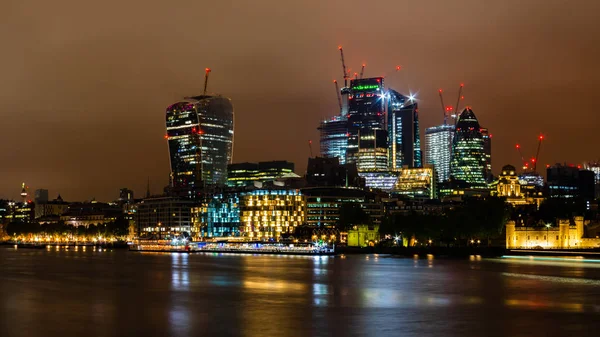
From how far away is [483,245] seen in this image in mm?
151750

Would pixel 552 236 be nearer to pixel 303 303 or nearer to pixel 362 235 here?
pixel 362 235

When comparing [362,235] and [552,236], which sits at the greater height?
[552,236]

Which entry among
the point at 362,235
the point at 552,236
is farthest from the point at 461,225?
the point at 362,235

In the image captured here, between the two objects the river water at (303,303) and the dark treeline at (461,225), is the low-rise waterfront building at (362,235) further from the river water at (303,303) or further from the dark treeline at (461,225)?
the river water at (303,303)

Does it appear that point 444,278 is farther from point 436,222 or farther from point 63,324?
point 436,222

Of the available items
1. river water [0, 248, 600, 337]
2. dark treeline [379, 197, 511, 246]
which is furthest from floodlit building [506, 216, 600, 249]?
river water [0, 248, 600, 337]

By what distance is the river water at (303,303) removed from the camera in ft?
154

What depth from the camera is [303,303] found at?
2352 inches

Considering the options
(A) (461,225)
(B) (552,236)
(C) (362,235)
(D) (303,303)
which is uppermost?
(A) (461,225)

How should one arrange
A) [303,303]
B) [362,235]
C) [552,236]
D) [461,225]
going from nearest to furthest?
[303,303], [552,236], [461,225], [362,235]

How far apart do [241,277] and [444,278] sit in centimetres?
2059

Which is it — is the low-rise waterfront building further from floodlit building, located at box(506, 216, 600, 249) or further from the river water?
the river water

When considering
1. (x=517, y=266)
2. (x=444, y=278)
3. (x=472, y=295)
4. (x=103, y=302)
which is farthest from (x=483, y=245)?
(x=103, y=302)

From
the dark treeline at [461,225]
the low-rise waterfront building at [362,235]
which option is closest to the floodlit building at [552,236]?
the dark treeline at [461,225]
